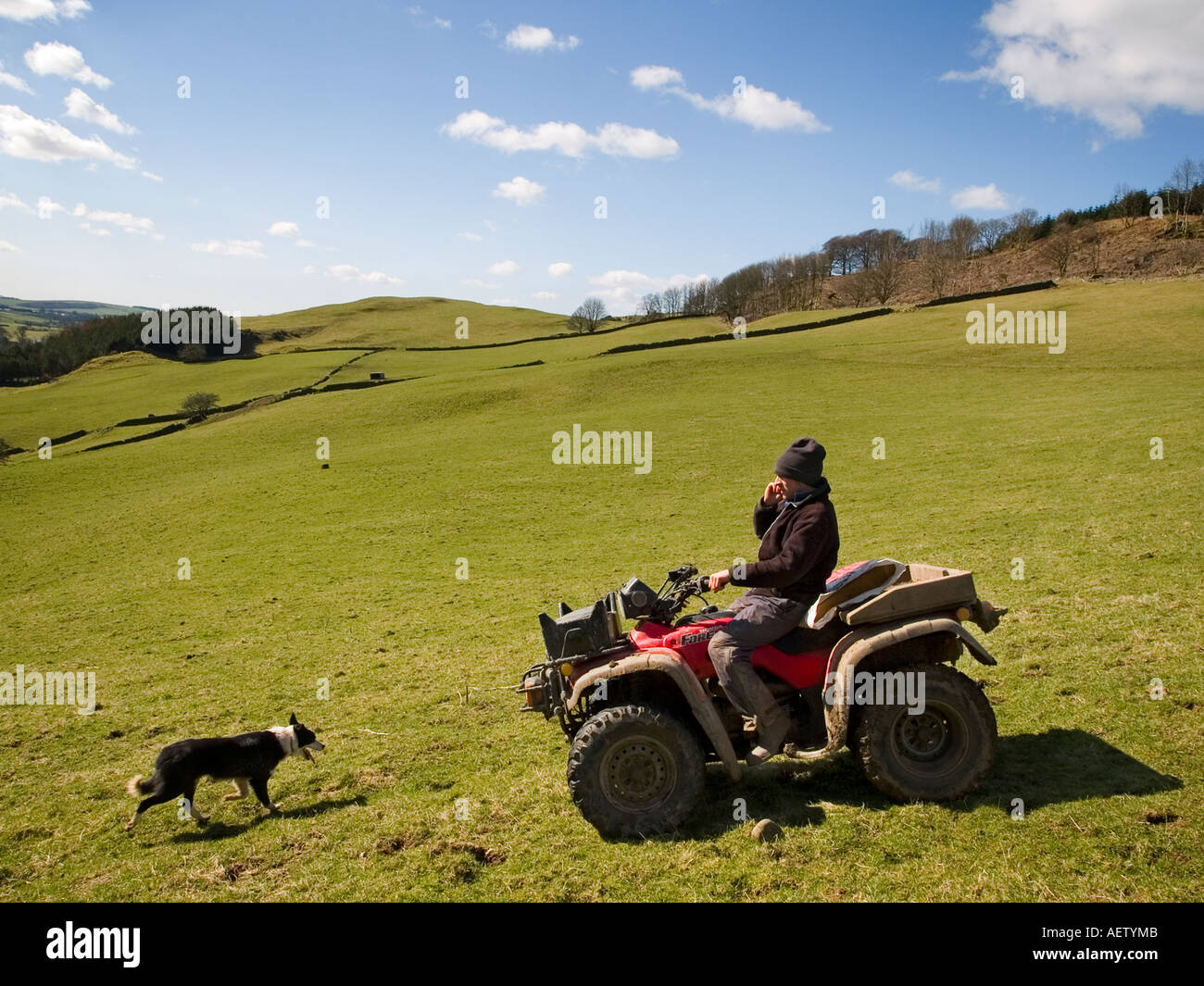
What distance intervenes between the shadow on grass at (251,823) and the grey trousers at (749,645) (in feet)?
13.2

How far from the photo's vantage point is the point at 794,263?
114812 millimetres

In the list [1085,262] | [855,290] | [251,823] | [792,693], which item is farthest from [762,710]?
[855,290]

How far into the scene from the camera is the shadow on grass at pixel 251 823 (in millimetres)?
7102

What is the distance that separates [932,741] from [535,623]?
354 inches

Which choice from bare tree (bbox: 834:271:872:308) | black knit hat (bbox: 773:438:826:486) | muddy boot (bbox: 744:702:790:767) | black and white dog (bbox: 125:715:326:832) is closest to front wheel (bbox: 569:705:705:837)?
muddy boot (bbox: 744:702:790:767)

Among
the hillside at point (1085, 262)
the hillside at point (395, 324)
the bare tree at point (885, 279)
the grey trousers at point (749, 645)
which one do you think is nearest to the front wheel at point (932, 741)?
the grey trousers at point (749, 645)

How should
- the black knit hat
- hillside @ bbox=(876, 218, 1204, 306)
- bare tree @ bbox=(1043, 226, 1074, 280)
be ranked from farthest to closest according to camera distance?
bare tree @ bbox=(1043, 226, 1074, 280), hillside @ bbox=(876, 218, 1204, 306), the black knit hat

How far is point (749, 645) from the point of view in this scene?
6.02 metres

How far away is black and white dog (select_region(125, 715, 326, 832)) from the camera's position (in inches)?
290

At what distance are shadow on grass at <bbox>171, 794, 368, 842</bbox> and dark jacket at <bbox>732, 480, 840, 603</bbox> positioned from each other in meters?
4.65

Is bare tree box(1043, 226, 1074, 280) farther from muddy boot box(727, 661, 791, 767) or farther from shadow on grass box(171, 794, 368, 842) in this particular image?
shadow on grass box(171, 794, 368, 842)
